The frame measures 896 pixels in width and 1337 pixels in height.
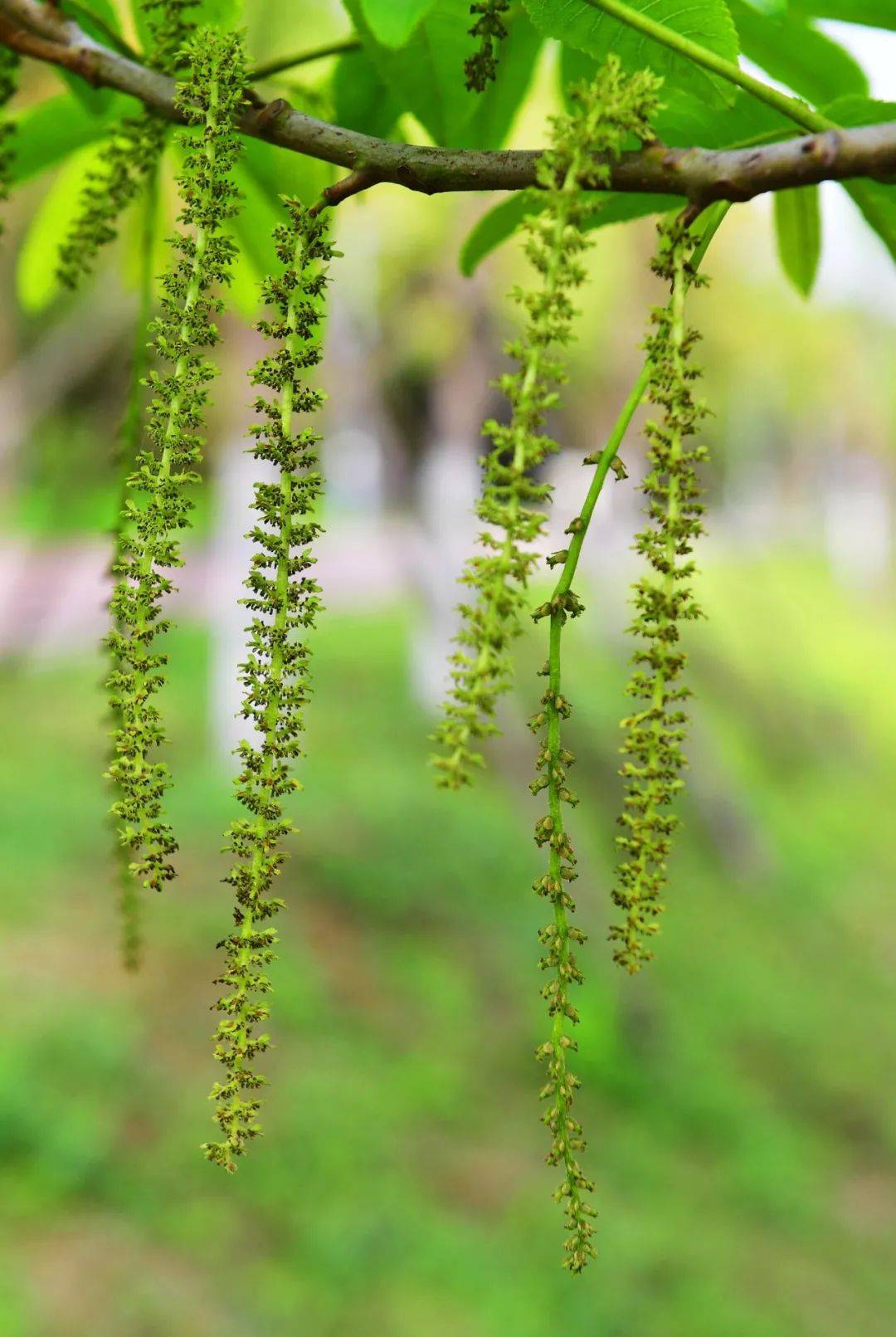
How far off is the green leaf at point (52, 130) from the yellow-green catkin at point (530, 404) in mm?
459

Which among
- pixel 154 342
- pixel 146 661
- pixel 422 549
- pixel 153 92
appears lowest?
pixel 146 661

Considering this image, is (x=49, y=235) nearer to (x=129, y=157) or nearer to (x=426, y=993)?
(x=129, y=157)

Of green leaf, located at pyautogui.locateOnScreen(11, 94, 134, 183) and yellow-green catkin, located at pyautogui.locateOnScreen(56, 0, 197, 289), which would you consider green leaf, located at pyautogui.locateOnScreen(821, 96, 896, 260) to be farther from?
green leaf, located at pyautogui.locateOnScreen(11, 94, 134, 183)

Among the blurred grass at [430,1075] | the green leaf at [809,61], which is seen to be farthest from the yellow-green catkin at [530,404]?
the blurred grass at [430,1075]

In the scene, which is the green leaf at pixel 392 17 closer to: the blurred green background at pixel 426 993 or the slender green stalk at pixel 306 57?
the slender green stalk at pixel 306 57

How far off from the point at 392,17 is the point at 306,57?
254 mm

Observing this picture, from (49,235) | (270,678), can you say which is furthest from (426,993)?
(270,678)

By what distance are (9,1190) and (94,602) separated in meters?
7.26

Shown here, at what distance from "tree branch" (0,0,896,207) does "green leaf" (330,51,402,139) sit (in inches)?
6.4

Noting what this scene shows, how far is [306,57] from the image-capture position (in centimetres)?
70

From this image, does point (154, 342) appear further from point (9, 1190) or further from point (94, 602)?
point (94, 602)

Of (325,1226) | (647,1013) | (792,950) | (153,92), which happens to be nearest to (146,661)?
(153,92)

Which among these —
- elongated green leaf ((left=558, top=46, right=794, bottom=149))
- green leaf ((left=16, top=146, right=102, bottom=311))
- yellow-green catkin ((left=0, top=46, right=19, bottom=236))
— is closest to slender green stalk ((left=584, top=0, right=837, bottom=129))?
elongated green leaf ((left=558, top=46, right=794, bottom=149))

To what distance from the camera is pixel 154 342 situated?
474 millimetres
